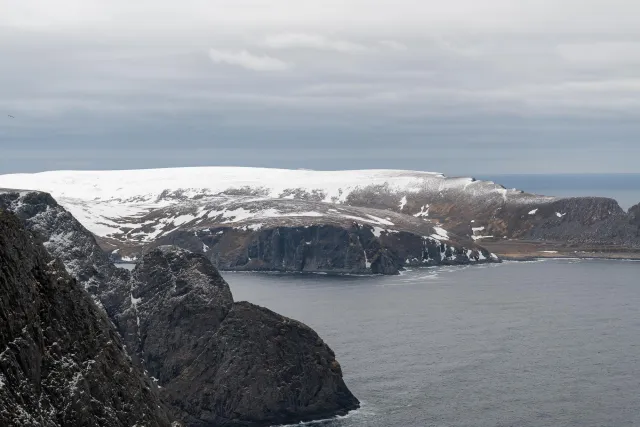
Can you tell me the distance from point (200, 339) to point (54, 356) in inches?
1899

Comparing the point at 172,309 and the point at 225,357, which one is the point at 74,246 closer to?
the point at 172,309

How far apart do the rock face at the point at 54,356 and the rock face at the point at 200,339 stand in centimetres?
2943

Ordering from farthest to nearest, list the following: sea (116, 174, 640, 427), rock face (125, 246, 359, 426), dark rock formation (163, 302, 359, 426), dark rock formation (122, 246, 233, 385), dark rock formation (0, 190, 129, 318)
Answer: dark rock formation (0, 190, 129, 318)
dark rock formation (122, 246, 233, 385)
sea (116, 174, 640, 427)
rock face (125, 246, 359, 426)
dark rock formation (163, 302, 359, 426)

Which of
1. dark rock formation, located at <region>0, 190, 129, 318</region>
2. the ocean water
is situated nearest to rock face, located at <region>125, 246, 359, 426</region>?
dark rock formation, located at <region>0, 190, 129, 318</region>

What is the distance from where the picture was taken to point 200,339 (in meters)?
109

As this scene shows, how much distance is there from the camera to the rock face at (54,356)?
55.3 metres

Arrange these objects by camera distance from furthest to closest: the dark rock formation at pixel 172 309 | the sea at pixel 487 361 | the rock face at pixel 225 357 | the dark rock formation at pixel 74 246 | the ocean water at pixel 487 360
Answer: the dark rock formation at pixel 74 246 → the dark rock formation at pixel 172 309 → the ocean water at pixel 487 360 → the sea at pixel 487 361 → the rock face at pixel 225 357

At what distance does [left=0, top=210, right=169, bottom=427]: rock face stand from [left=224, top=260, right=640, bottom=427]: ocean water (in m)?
40.2

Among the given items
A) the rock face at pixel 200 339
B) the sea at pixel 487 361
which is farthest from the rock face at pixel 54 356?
the sea at pixel 487 361

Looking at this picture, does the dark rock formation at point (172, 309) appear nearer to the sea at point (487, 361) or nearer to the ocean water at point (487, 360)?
the sea at point (487, 361)

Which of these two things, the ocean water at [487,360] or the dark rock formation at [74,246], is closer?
the ocean water at [487,360]

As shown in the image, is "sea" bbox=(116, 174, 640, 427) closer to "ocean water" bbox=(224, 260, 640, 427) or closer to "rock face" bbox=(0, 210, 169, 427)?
"ocean water" bbox=(224, 260, 640, 427)

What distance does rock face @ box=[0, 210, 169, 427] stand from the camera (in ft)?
181

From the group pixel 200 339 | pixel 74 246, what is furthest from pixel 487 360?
pixel 74 246
